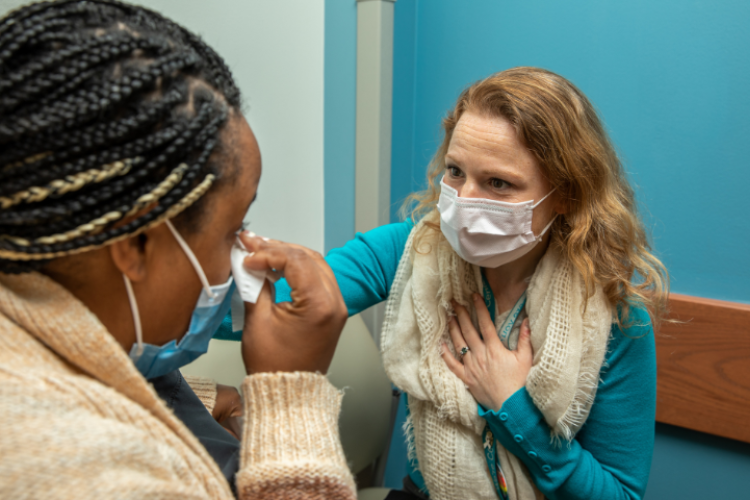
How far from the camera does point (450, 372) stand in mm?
1171

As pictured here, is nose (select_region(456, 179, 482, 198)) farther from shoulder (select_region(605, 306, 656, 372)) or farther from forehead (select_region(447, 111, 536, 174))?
shoulder (select_region(605, 306, 656, 372))

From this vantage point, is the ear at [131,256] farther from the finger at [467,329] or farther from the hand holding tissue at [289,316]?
the finger at [467,329]

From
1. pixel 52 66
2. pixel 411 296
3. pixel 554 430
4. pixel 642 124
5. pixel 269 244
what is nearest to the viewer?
pixel 52 66

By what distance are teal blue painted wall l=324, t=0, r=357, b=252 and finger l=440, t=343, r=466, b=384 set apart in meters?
0.77

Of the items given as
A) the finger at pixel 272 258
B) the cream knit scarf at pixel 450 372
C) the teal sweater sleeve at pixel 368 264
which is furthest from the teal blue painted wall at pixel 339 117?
the finger at pixel 272 258

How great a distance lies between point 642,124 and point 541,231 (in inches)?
29.8

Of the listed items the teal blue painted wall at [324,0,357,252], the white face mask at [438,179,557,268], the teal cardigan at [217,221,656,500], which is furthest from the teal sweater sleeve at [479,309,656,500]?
the teal blue painted wall at [324,0,357,252]

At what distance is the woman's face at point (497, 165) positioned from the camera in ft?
3.44

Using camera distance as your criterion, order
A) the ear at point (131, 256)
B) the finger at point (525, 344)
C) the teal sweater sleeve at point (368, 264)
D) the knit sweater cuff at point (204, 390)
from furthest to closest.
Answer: the teal sweater sleeve at point (368, 264) < the finger at point (525, 344) < the knit sweater cuff at point (204, 390) < the ear at point (131, 256)

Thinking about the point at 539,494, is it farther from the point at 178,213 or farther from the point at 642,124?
the point at 642,124

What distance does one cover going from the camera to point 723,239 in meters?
1.53

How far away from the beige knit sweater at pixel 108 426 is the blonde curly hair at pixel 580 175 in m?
0.64

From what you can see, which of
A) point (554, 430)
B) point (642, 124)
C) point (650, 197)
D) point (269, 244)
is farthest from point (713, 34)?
point (269, 244)

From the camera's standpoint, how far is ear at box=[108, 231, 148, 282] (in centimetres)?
60
